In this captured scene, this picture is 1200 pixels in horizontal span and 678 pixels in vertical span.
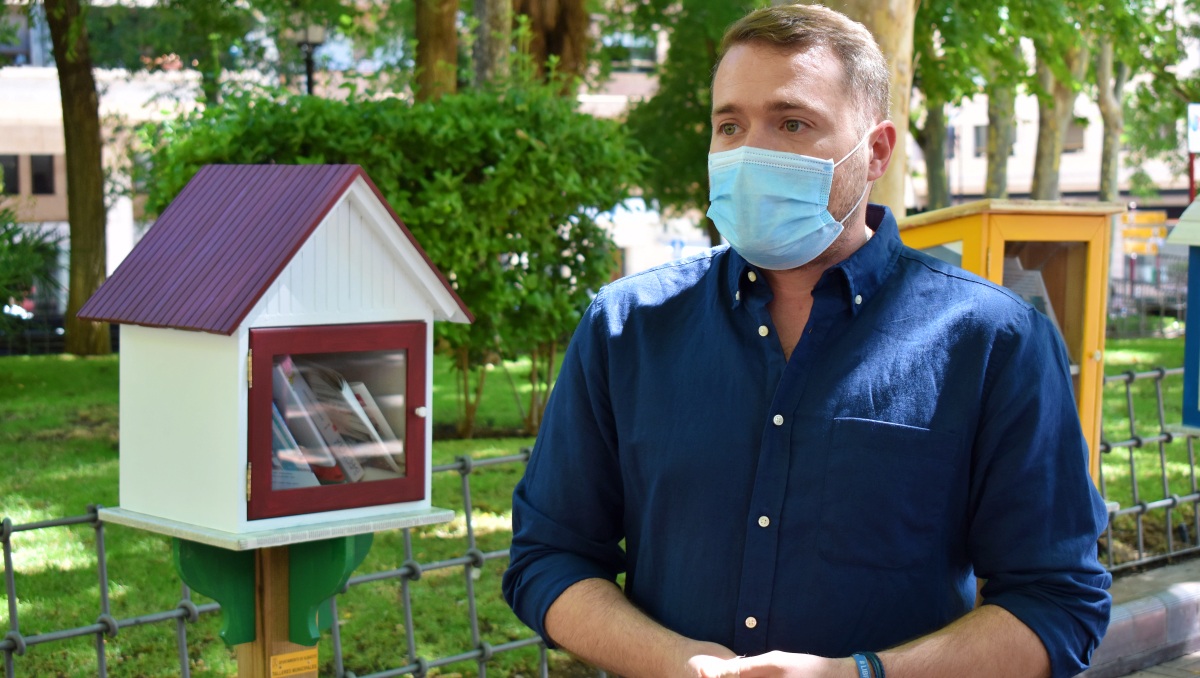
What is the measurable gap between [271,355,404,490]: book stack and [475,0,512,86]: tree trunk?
8.85 m

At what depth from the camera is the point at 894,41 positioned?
5.43 meters

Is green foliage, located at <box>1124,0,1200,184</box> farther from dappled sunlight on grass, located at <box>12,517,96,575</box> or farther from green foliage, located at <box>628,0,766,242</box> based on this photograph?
dappled sunlight on grass, located at <box>12,517,96,575</box>

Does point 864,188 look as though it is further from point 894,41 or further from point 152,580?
point 152,580

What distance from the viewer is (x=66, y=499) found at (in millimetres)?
7273

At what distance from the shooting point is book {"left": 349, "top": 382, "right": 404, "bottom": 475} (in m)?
3.15

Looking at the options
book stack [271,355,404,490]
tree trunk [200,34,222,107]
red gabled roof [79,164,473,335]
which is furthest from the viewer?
tree trunk [200,34,222,107]

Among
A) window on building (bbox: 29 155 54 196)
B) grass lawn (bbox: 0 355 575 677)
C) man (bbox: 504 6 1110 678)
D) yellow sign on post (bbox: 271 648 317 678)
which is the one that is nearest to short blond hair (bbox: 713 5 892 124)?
man (bbox: 504 6 1110 678)

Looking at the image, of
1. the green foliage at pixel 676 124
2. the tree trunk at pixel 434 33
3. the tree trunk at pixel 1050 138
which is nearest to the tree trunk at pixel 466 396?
the tree trunk at pixel 434 33

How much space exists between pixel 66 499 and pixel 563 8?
9105mm

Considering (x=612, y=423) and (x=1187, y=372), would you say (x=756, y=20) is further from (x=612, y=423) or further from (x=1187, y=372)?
(x=1187, y=372)

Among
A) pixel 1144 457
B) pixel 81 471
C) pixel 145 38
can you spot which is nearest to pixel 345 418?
pixel 81 471

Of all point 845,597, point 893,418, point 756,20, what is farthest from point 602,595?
point 756,20

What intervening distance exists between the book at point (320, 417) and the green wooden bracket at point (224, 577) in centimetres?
32

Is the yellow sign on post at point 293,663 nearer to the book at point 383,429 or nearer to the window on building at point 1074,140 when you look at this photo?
the book at point 383,429
